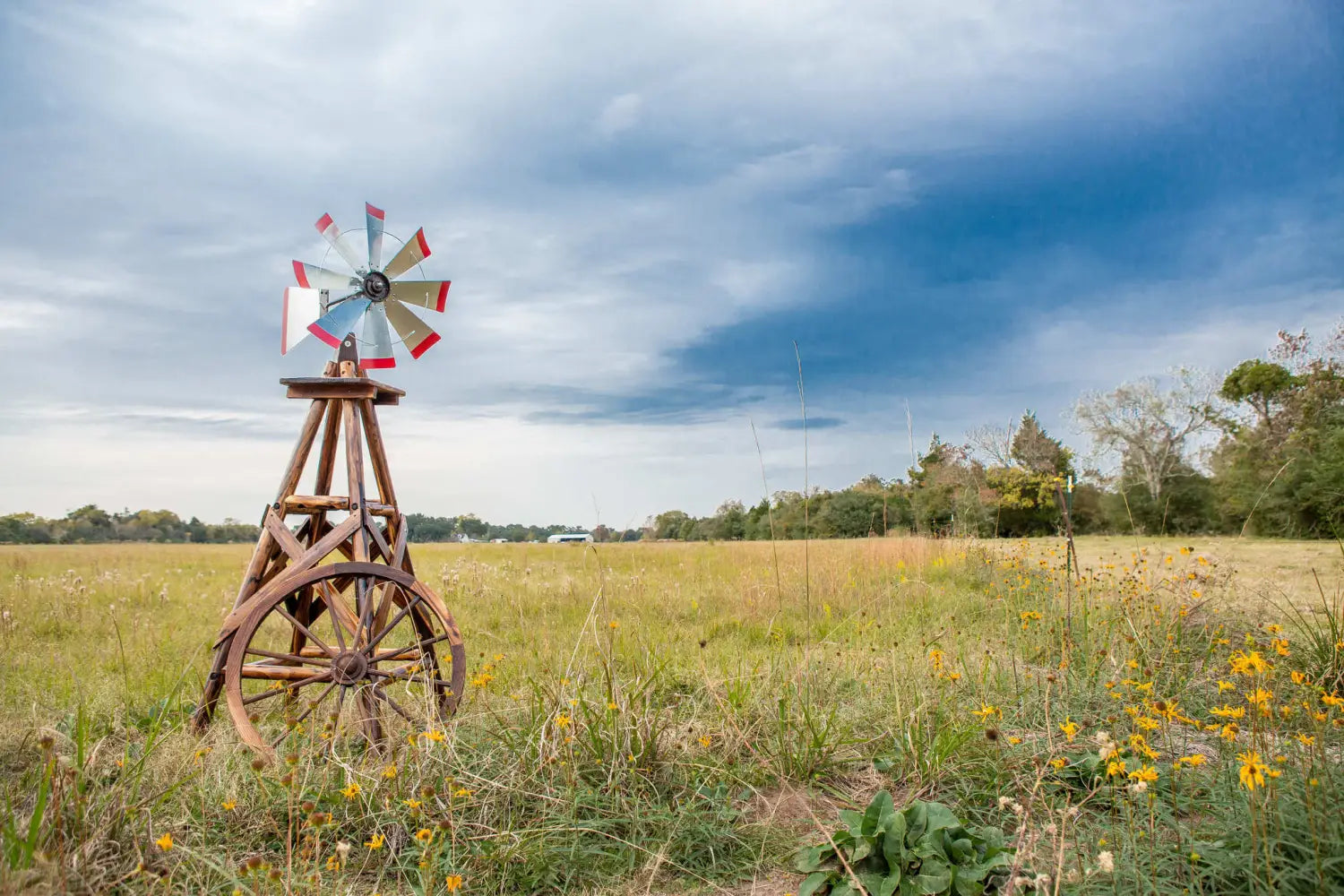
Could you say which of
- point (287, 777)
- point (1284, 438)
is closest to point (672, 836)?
point (287, 777)

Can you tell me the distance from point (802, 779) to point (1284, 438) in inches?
1249

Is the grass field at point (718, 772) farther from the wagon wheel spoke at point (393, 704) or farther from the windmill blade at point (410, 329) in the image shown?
the windmill blade at point (410, 329)

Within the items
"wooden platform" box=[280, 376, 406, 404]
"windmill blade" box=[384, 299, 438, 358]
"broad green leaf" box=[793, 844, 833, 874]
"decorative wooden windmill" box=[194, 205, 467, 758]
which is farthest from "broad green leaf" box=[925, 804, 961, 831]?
"windmill blade" box=[384, 299, 438, 358]

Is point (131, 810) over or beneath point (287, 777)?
beneath

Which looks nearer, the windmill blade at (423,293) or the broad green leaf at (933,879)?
the broad green leaf at (933,879)

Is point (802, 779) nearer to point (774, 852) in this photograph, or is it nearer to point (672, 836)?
point (774, 852)

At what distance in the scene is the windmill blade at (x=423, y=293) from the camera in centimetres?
521

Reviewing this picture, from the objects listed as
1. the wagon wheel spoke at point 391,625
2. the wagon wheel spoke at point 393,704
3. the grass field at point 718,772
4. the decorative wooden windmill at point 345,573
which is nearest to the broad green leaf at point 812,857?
the grass field at point 718,772

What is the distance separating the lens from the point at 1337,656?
476 centimetres

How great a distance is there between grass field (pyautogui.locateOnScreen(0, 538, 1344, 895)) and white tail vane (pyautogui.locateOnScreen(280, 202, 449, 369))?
92.6 inches

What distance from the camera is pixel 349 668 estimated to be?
160 inches

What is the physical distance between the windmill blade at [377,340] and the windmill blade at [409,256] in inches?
10.0

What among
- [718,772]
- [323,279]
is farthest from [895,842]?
[323,279]

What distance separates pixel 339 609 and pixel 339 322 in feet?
6.39
